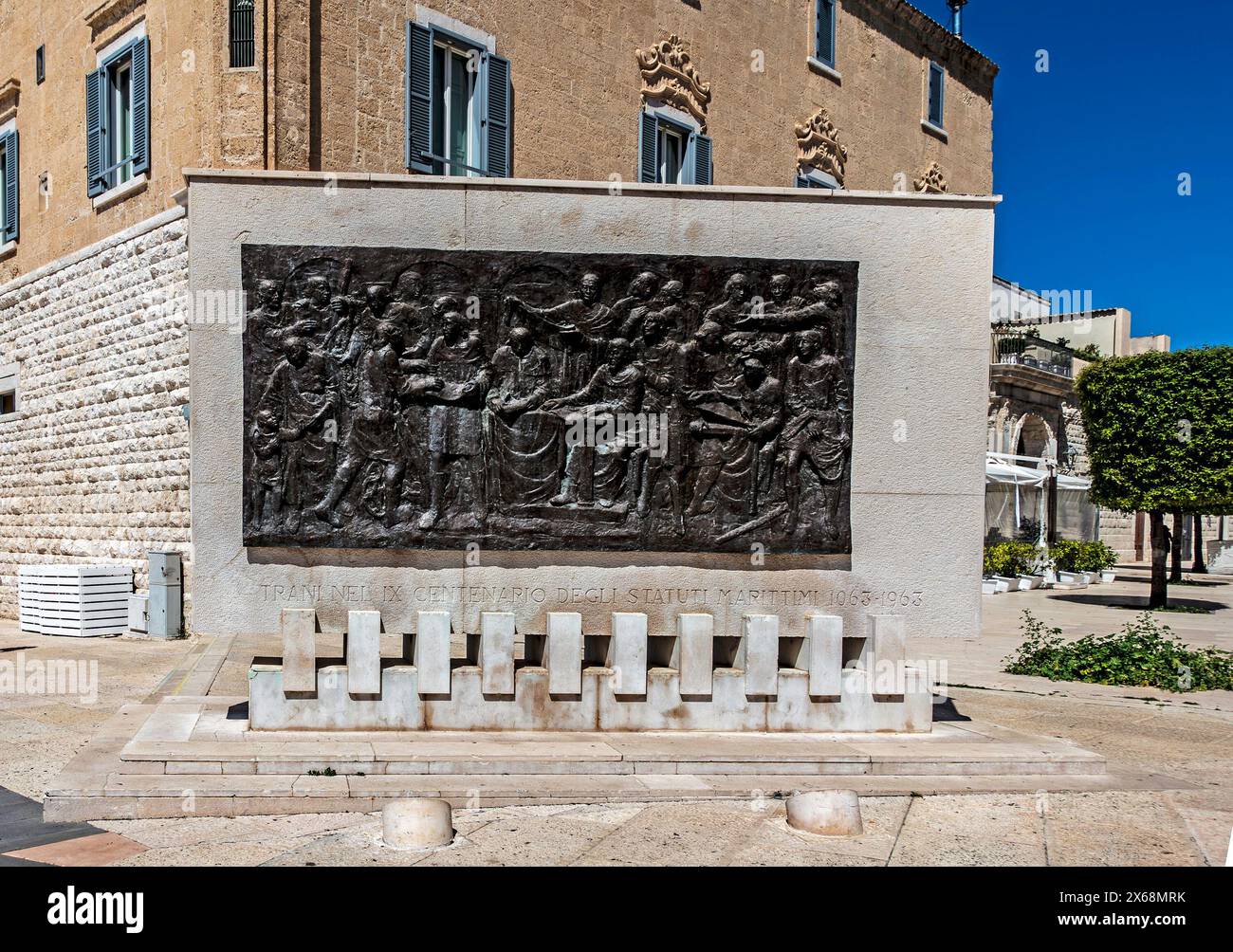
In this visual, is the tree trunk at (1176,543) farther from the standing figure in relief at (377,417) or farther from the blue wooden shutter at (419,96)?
the standing figure in relief at (377,417)

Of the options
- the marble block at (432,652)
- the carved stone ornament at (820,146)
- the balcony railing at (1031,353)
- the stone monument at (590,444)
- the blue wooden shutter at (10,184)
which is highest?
the carved stone ornament at (820,146)

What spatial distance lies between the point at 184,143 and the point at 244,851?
11276mm

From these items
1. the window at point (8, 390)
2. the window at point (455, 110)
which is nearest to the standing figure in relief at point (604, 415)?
the window at point (455, 110)

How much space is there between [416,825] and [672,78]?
51.2 feet

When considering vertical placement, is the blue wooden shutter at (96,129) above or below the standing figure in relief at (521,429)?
above

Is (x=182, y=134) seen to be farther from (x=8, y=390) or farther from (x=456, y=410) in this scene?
(x=456, y=410)

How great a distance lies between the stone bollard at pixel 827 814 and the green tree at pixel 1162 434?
18318 mm

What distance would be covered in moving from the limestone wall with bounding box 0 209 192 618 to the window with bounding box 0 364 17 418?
0.64 ft

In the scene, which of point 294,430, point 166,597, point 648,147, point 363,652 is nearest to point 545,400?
point 294,430

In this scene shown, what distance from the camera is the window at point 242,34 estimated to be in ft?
43.5

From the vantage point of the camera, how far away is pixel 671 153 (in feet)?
62.0

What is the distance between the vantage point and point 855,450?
25.8 ft
